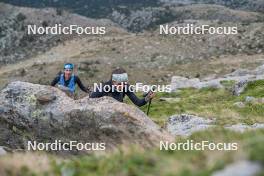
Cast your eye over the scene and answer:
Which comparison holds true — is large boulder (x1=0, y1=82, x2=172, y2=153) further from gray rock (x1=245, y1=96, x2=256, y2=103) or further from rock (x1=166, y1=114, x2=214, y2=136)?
gray rock (x1=245, y1=96, x2=256, y2=103)

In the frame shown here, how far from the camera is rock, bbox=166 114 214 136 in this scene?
2119 centimetres

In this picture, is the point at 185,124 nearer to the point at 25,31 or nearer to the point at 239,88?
the point at 239,88

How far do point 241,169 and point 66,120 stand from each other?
10034 mm

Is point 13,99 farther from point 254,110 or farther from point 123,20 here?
point 123,20

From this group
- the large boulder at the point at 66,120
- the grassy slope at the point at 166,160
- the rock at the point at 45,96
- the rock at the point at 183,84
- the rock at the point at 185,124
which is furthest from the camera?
the rock at the point at 183,84

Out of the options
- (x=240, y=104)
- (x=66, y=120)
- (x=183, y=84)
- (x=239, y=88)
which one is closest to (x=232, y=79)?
(x=183, y=84)

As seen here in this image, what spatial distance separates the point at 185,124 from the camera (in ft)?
73.7

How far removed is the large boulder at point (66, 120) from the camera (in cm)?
1599

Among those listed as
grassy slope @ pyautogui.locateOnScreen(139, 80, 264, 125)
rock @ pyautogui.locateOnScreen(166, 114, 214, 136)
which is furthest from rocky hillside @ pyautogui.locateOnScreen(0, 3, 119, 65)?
rock @ pyautogui.locateOnScreen(166, 114, 214, 136)

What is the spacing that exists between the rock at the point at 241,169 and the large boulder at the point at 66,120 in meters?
6.31

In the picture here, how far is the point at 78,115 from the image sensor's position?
17234 mm

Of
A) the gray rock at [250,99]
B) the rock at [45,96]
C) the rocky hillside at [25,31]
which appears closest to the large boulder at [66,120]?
the rock at [45,96]

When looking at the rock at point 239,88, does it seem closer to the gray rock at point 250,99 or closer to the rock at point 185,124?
the gray rock at point 250,99

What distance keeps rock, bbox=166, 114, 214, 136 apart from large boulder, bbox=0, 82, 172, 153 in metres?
4.66
